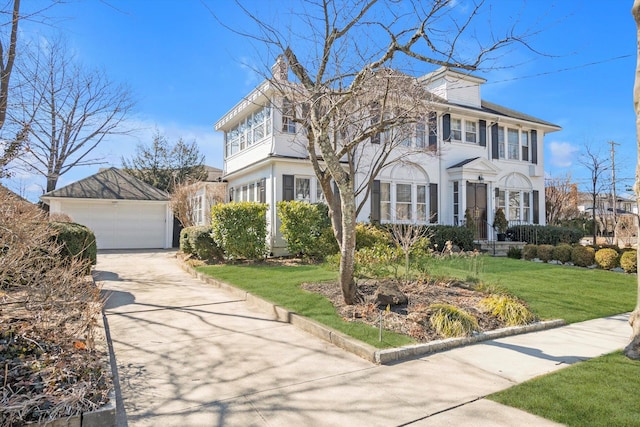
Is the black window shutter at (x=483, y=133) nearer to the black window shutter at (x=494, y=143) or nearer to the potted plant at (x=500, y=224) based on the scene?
the black window shutter at (x=494, y=143)

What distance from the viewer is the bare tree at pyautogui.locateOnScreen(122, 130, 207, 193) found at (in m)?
28.1

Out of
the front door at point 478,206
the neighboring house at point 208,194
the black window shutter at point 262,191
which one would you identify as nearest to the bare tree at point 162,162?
the neighboring house at point 208,194

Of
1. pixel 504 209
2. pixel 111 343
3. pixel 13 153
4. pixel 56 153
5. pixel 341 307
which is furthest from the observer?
pixel 56 153

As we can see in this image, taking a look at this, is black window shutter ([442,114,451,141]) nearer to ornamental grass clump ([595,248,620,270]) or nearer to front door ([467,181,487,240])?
front door ([467,181,487,240])

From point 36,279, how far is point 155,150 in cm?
2646

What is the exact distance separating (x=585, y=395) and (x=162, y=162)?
95.3 feet

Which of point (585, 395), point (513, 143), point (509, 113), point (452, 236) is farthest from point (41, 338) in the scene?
point (509, 113)

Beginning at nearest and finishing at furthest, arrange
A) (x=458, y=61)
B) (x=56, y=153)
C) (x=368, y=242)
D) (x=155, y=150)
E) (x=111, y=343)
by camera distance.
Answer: (x=111, y=343), (x=458, y=61), (x=368, y=242), (x=56, y=153), (x=155, y=150)

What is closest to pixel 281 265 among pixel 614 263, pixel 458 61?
pixel 458 61

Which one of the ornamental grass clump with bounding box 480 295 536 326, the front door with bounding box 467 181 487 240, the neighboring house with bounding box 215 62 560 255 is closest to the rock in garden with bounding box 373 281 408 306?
the ornamental grass clump with bounding box 480 295 536 326

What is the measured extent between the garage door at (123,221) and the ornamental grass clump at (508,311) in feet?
61.4

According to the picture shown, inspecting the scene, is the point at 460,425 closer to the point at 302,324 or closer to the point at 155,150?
the point at 302,324

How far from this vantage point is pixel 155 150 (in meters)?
28.4

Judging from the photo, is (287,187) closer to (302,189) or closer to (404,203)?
(302,189)
